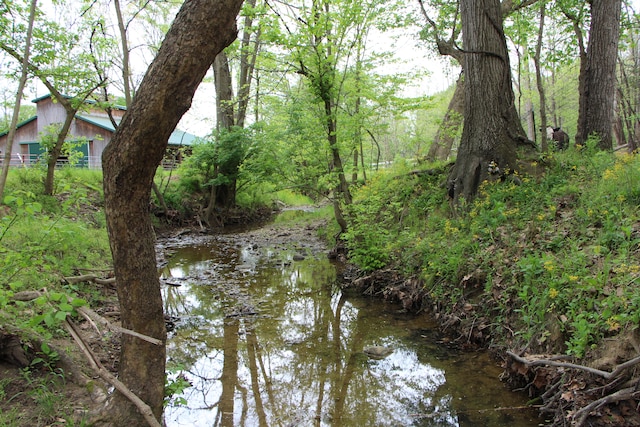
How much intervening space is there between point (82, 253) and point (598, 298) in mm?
7911

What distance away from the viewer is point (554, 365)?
3305mm

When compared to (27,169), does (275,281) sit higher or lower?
lower

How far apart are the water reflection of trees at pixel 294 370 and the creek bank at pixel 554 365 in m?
0.79

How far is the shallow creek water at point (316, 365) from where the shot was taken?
3.77 m

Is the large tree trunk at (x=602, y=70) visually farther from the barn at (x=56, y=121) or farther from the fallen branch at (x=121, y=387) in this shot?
the barn at (x=56, y=121)

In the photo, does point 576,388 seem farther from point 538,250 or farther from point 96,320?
point 96,320

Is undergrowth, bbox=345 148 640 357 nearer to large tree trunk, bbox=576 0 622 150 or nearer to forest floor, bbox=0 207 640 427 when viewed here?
forest floor, bbox=0 207 640 427

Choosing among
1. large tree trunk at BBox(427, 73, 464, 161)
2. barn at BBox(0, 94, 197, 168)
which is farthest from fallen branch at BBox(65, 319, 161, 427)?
barn at BBox(0, 94, 197, 168)

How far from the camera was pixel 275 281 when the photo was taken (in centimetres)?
864

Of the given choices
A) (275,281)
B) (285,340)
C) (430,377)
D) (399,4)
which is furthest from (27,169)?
(430,377)

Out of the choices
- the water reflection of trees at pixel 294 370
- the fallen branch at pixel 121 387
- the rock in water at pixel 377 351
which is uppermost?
the fallen branch at pixel 121 387

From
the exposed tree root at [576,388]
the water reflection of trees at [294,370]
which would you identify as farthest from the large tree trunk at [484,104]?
the exposed tree root at [576,388]

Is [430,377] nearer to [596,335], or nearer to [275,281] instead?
[596,335]

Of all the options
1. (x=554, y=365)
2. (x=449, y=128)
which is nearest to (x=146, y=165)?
(x=554, y=365)
